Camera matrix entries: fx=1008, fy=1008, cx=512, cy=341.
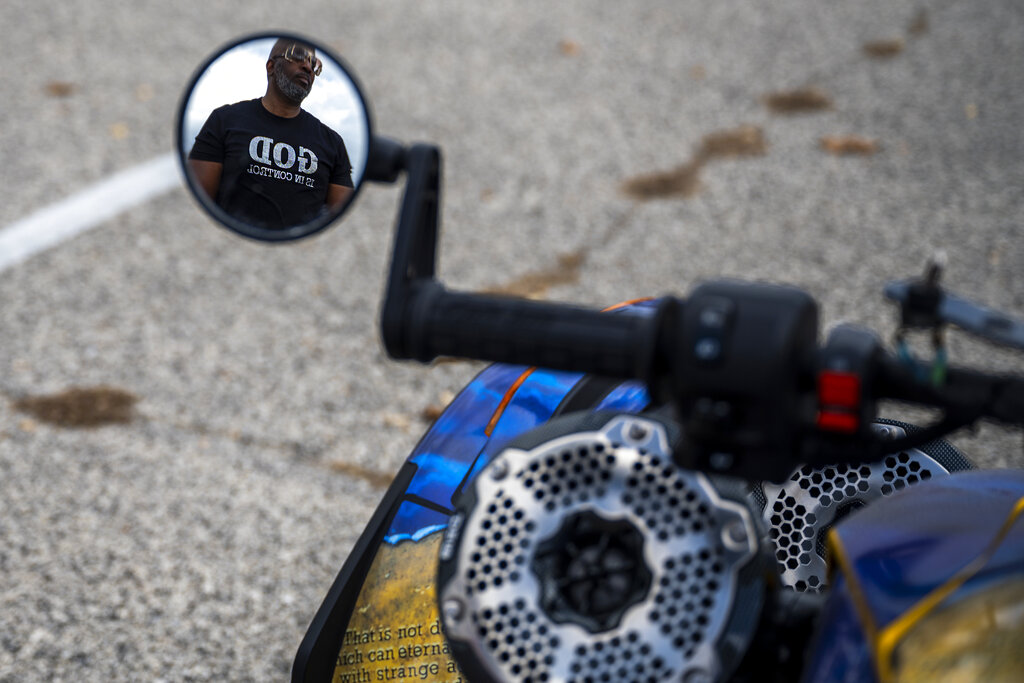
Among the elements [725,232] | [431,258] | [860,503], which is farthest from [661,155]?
[431,258]

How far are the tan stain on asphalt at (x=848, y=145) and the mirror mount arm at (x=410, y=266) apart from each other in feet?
15.9

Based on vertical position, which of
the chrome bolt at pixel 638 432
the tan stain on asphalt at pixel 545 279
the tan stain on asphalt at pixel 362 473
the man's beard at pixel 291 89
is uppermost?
the man's beard at pixel 291 89

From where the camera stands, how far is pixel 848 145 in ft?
18.5

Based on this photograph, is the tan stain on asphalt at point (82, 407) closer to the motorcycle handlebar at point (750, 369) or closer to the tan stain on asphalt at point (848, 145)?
the motorcycle handlebar at point (750, 369)

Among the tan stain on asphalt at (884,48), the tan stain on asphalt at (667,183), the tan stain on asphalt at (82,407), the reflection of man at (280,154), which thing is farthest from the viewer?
the tan stain on asphalt at (884,48)

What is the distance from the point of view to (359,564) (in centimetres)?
171

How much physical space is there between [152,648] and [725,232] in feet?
11.0

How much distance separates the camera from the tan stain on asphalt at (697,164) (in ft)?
17.7

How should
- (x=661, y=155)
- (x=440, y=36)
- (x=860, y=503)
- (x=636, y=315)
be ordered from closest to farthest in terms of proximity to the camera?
(x=636, y=315), (x=860, y=503), (x=661, y=155), (x=440, y=36)

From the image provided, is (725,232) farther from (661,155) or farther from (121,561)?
(121,561)

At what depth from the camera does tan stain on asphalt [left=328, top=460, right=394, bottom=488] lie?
3.53m

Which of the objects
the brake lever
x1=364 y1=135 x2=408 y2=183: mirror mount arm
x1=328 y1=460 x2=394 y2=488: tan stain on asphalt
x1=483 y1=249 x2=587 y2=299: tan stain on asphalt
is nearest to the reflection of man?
x1=364 y1=135 x2=408 y2=183: mirror mount arm

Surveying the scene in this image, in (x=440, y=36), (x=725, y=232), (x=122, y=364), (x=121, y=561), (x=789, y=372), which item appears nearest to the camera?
(x=789, y=372)

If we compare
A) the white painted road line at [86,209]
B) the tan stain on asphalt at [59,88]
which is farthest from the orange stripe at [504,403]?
the tan stain on asphalt at [59,88]
